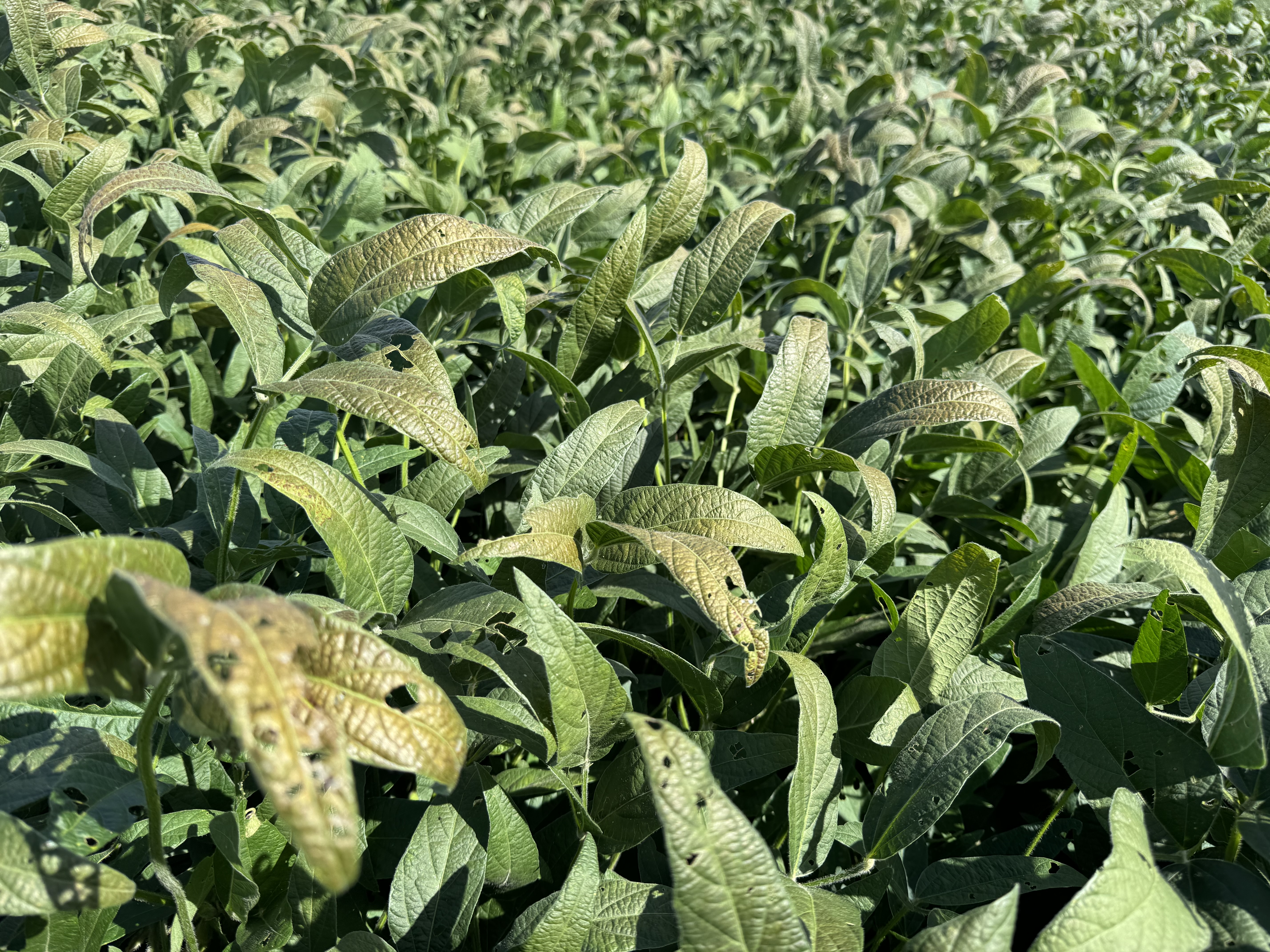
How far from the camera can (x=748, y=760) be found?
96cm

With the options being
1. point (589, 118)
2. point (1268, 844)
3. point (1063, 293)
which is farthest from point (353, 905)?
point (589, 118)

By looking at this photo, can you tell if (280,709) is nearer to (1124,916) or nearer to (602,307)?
(1124,916)

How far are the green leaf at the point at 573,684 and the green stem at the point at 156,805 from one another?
0.28 metres

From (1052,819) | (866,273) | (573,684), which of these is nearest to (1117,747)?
(1052,819)

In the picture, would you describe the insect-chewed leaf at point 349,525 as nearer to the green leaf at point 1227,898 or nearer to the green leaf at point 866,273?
the green leaf at point 1227,898

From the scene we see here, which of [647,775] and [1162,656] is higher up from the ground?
[1162,656]

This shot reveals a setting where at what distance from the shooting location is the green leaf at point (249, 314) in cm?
96

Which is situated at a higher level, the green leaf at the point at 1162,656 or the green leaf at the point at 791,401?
the green leaf at the point at 791,401

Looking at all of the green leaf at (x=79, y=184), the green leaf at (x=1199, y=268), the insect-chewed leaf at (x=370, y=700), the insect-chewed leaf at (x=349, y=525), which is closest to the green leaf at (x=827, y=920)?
the insect-chewed leaf at (x=370, y=700)

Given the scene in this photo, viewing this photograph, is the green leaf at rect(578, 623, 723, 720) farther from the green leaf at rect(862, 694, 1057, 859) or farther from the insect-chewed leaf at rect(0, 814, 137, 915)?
the insect-chewed leaf at rect(0, 814, 137, 915)

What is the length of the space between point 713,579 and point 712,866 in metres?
0.24

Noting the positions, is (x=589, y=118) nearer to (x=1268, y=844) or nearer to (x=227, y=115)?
(x=227, y=115)

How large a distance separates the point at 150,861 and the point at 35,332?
77cm

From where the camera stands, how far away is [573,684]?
0.82 metres
